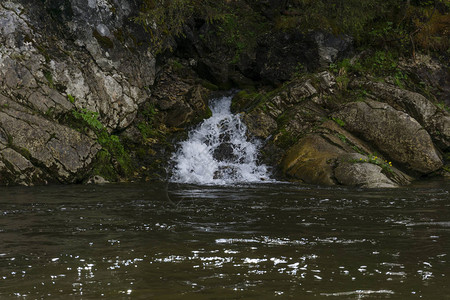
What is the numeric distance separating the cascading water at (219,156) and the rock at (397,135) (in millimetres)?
3116

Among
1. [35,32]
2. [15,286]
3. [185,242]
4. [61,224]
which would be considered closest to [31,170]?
[35,32]

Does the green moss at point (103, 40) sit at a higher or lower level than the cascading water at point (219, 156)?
higher

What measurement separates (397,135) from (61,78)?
941 centimetres

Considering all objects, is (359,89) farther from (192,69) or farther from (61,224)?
(61,224)

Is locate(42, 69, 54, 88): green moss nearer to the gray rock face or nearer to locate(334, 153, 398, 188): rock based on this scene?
the gray rock face

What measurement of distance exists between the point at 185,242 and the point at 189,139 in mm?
9589

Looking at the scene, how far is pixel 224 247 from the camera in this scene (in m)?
5.15

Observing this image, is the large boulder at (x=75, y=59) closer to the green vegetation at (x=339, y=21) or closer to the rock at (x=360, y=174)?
→ the green vegetation at (x=339, y=21)

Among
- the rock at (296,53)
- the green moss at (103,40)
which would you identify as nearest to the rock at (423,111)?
the rock at (296,53)

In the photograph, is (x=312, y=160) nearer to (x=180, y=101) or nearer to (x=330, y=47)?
(x=180, y=101)

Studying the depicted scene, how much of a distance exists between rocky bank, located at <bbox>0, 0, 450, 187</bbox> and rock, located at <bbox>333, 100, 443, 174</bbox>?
0.03m

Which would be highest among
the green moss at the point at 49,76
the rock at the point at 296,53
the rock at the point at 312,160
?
the rock at the point at 296,53

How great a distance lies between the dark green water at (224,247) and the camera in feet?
12.3

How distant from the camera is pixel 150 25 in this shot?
619 inches
